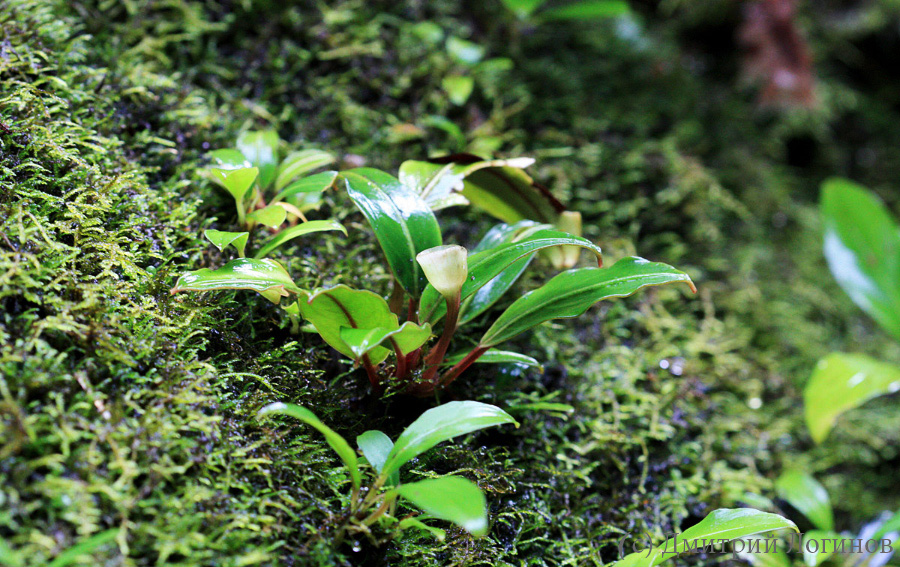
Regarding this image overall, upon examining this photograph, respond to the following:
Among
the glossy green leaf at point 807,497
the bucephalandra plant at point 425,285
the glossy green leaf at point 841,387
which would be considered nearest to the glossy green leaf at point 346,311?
the bucephalandra plant at point 425,285

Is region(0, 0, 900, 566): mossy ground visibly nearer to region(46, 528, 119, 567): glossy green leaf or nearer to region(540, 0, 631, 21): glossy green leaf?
region(46, 528, 119, 567): glossy green leaf

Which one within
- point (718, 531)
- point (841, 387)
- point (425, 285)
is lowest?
point (841, 387)

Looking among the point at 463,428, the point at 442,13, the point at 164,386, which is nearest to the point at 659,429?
the point at 463,428

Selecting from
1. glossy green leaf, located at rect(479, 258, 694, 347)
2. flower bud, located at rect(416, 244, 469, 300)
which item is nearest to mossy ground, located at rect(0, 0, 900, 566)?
glossy green leaf, located at rect(479, 258, 694, 347)

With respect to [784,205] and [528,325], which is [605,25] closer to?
[784,205]

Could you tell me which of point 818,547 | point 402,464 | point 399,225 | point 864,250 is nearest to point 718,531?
point 818,547

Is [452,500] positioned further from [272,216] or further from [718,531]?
[272,216]
